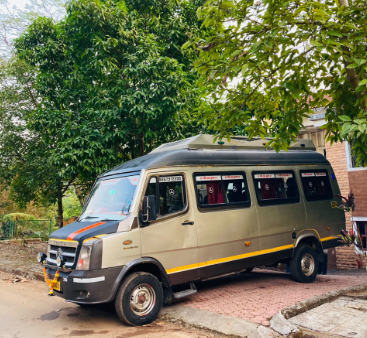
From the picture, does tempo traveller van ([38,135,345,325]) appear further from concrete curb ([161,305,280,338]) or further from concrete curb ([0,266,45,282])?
concrete curb ([0,266,45,282])

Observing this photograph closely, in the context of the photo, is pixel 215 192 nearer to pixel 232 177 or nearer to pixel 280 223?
pixel 232 177

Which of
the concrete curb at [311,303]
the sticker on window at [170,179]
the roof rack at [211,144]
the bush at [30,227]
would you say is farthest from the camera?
the bush at [30,227]

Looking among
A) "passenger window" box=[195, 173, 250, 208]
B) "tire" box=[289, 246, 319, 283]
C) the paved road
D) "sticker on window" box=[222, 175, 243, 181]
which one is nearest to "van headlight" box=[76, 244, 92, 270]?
the paved road

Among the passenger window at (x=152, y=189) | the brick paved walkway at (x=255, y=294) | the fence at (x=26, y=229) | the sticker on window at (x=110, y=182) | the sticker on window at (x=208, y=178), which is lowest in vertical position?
the brick paved walkway at (x=255, y=294)

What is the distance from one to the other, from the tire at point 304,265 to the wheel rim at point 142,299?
3.75 metres

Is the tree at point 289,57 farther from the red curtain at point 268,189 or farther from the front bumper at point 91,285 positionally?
the front bumper at point 91,285

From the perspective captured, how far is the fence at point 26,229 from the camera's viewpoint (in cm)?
2194

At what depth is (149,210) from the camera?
20.5 feet

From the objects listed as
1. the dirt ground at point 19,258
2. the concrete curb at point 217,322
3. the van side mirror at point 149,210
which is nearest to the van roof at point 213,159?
the van side mirror at point 149,210

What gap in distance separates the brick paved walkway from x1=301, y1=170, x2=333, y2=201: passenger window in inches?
79.5

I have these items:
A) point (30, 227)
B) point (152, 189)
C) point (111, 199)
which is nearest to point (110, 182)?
point (111, 199)

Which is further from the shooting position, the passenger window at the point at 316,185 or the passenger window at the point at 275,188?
the passenger window at the point at 316,185

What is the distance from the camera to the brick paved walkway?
6301 millimetres

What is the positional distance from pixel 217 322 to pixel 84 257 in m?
2.23
